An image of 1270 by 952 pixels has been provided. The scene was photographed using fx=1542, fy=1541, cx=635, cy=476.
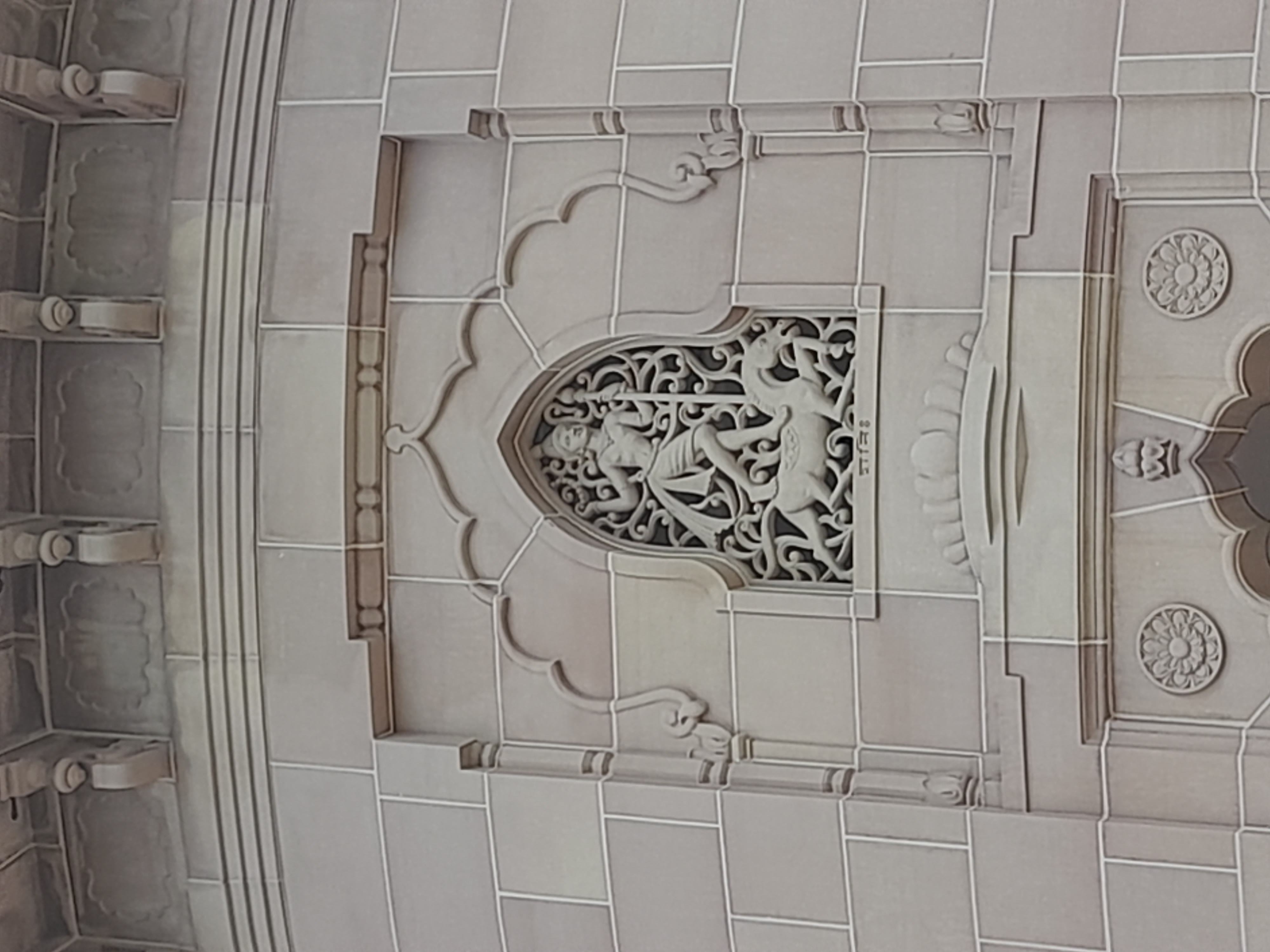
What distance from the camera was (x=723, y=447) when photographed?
4219 millimetres

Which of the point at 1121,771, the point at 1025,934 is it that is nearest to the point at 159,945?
the point at 1025,934

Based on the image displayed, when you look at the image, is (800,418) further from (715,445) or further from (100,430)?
(100,430)

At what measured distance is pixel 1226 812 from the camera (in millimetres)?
3818

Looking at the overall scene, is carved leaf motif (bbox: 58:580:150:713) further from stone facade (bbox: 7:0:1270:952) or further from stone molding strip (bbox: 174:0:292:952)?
stone molding strip (bbox: 174:0:292:952)

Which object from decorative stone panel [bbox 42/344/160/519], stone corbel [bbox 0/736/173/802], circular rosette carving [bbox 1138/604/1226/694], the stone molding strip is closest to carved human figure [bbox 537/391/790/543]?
the stone molding strip

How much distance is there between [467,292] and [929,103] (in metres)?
1.39

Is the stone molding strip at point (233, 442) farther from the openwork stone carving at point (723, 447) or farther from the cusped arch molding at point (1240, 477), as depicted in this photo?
the cusped arch molding at point (1240, 477)

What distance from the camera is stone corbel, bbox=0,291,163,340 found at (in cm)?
446

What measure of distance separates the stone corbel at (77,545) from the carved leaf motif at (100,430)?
0.17 metres

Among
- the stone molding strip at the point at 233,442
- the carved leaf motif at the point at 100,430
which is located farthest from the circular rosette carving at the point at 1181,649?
the carved leaf motif at the point at 100,430

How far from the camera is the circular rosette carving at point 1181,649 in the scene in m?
3.87

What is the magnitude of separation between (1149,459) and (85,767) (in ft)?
10.4

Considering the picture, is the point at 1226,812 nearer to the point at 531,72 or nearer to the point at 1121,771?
the point at 1121,771

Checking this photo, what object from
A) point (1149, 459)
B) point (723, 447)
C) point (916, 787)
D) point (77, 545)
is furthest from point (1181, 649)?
point (77, 545)
